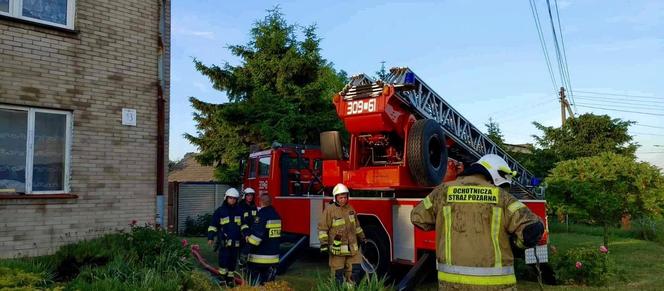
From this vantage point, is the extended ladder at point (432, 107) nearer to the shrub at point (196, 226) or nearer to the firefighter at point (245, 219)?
the firefighter at point (245, 219)

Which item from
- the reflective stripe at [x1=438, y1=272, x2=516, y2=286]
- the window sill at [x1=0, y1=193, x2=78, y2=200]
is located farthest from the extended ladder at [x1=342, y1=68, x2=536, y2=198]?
the reflective stripe at [x1=438, y1=272, x2=516, y2=286]

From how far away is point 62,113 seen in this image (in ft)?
25.5

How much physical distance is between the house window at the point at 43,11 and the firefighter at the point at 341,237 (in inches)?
184

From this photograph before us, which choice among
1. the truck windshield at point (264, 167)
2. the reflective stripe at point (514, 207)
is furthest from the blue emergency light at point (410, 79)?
the reflective stripe at point (514, 207)

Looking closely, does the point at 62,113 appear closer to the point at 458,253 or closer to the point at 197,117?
the point at 458,253

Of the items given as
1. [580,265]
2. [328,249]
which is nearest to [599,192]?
[580,265]

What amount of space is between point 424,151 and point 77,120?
5107 mm

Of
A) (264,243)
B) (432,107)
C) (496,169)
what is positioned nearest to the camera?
(496,169)

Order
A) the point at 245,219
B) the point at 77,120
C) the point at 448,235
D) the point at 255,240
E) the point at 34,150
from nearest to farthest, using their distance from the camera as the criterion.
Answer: the point at 448,235 < the point at 255,240 < the point at 34,150 < the point at 77,120 < the point at 245,219

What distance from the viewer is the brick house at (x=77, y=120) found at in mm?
7293

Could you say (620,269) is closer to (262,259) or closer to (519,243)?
(262,259)

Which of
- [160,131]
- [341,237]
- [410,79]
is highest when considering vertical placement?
[410,79]

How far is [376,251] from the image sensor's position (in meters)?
8.29

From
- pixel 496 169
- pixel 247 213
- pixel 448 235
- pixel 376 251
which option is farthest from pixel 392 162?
pixel 448 235
